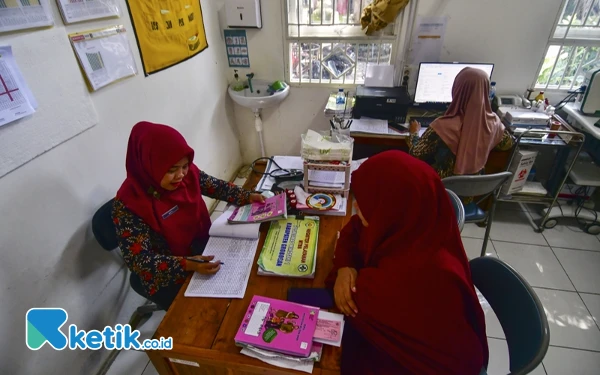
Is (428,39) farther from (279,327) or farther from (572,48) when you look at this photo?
(279,327)

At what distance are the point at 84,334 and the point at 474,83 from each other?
2.44 m

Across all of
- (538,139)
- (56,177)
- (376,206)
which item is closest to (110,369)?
(56,177)

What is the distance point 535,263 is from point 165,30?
296cm

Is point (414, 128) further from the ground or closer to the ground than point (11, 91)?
closer to the ground

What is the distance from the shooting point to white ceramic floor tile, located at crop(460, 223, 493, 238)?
2.48 m

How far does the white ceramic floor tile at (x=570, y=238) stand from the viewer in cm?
236

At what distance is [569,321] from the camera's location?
1857mm

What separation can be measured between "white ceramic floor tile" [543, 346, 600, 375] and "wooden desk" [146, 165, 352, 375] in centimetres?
145

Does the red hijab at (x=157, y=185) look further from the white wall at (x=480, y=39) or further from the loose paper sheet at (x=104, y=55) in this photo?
the white wall at (x=480, y=39)

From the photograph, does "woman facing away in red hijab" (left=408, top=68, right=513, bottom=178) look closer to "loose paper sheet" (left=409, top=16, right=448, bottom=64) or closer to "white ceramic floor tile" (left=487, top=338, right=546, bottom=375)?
"loose paper sheet" (left=409, top=16, right=448, bottom=64)

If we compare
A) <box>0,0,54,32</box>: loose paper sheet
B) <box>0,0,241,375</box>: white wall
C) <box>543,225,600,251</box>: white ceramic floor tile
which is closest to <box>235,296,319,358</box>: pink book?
<box>0,0,241,375</box>: white wall

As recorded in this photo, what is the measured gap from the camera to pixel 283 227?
1347 millimetres

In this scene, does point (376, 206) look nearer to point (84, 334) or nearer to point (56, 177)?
point (56, 177)

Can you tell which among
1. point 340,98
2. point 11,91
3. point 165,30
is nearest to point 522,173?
point 340,98
